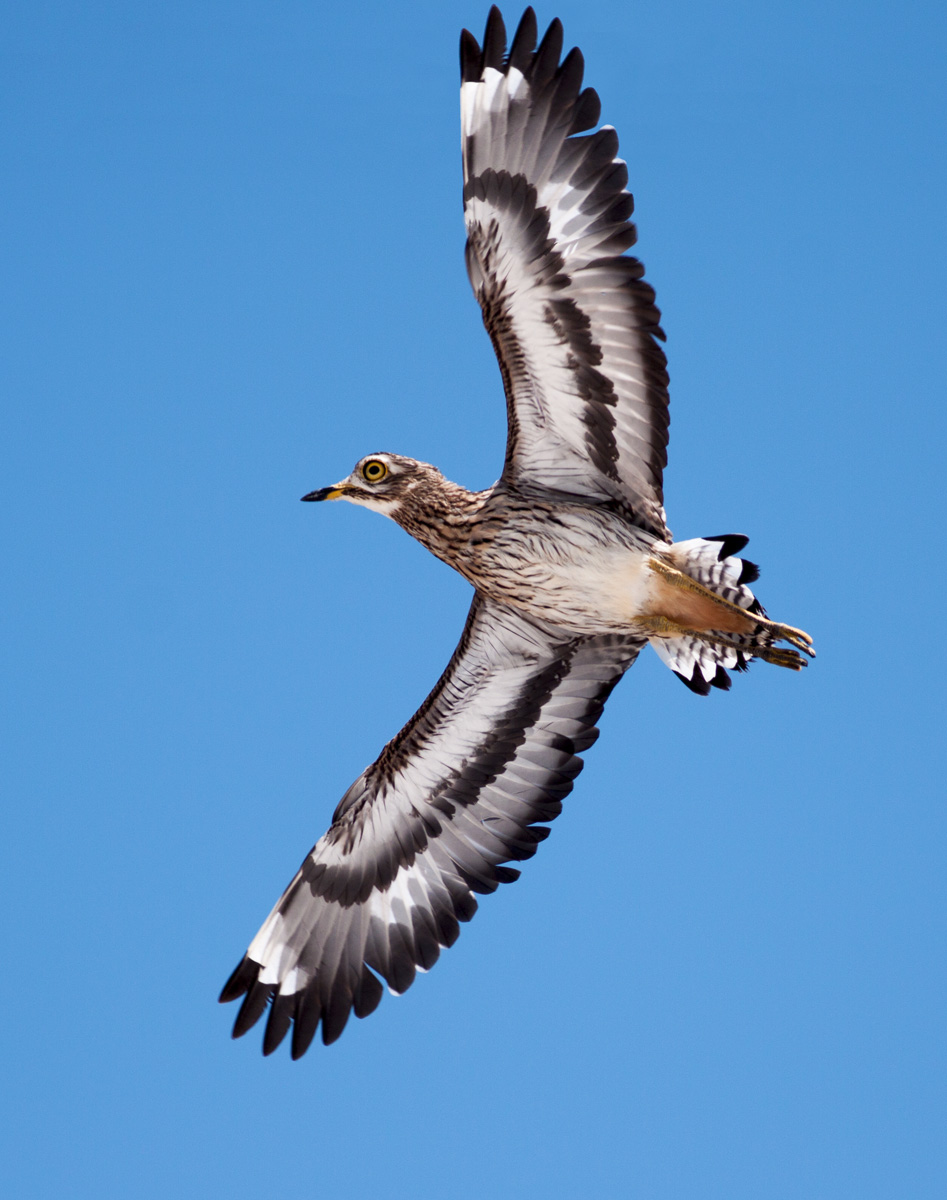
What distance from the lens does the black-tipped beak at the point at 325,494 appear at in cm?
614

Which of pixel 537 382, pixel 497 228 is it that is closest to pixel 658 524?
pixel 537 382

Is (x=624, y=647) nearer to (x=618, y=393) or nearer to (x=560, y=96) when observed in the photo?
(x=618, y=393)

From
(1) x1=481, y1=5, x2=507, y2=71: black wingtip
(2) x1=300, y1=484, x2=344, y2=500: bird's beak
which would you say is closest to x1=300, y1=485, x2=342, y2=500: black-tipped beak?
(2) x1=300, y1=484, x2=344, y2=500: bird's beak

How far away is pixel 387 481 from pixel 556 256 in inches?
55.4

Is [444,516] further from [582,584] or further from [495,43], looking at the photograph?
[495,43]

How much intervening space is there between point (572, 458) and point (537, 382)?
38 centimetres

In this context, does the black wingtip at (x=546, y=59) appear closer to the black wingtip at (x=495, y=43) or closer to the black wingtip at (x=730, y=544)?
the black wingtip at (x=495, y=43)

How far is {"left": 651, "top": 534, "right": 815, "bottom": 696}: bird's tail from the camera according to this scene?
214 inches

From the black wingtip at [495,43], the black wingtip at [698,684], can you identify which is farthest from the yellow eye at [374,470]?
the black wingtip at [495,43]

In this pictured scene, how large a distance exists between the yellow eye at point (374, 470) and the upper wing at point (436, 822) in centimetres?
78

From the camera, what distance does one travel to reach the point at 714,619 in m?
5.59

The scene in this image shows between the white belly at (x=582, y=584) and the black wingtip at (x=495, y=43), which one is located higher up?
the black wingtip at (x=495, y=43)

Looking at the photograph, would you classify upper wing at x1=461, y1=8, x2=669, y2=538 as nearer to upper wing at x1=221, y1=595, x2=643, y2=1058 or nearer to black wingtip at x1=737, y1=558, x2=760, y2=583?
black wingtip at x1=737, y1=558, x2=760, y2=583

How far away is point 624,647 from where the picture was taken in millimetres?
6121
